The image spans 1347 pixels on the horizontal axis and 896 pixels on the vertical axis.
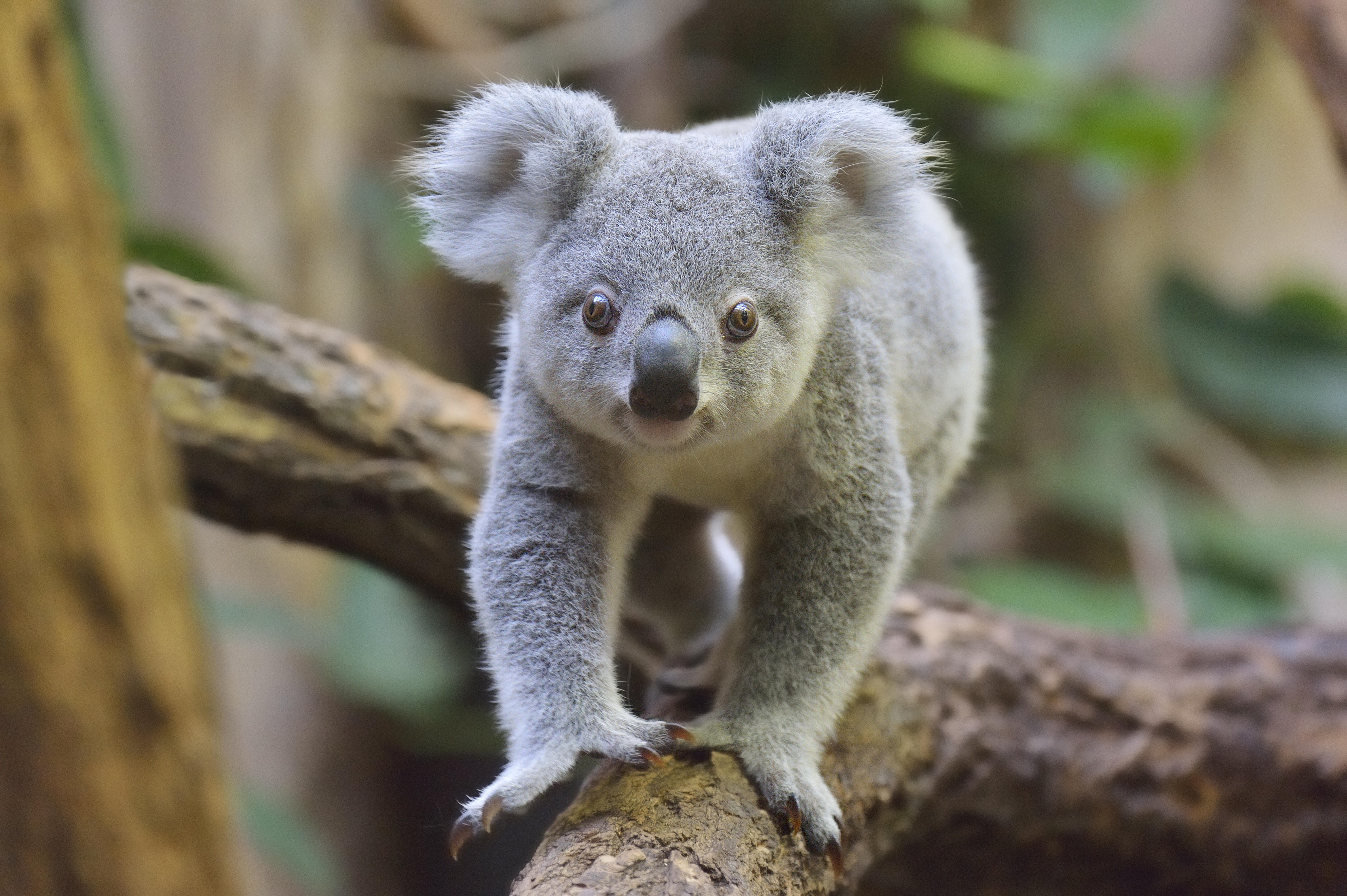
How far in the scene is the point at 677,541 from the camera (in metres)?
2.84

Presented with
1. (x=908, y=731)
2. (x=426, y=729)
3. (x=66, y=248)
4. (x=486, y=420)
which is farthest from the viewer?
(x=426, y=729)

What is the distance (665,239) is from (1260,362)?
200 inches

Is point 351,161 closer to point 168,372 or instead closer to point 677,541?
point 168,372

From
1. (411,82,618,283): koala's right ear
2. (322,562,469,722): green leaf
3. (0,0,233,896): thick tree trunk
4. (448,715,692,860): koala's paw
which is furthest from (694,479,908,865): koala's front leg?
(322,562,469,722): green leaf

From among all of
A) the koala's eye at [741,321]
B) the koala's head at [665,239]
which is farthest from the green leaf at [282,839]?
the koala's eye at [741,321]

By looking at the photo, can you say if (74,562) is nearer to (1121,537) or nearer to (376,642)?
(376,642)

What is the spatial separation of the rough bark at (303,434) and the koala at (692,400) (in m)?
0.76

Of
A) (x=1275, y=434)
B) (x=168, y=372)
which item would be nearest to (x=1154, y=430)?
(x=1275, y=434)

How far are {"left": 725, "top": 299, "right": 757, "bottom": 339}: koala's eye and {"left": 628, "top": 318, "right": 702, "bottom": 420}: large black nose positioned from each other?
0.11 metres

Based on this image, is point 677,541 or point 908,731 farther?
point 677,541

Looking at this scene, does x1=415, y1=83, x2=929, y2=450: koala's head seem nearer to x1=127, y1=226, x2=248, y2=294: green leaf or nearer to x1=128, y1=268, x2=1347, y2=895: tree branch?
x1=128, y1=268, x2=1347, y2=895: tree branch

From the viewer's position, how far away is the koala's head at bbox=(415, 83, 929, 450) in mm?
1951

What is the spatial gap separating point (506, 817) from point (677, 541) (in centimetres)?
103

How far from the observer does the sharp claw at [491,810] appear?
6.07ft
